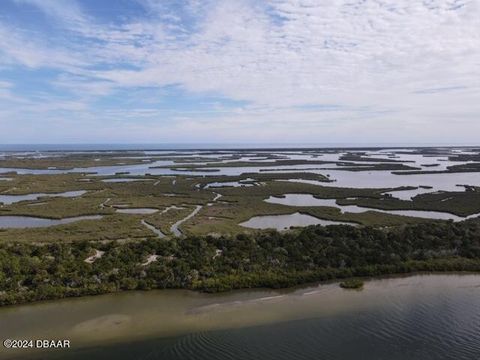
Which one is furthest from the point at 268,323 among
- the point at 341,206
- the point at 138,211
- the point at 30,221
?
the point at 30,221

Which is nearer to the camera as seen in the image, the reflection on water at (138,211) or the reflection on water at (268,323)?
the reflection on water at (268,323)

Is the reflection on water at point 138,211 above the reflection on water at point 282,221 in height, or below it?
above

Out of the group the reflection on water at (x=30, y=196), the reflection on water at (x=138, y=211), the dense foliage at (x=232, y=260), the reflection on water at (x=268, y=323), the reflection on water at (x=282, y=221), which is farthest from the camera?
the reflection on water at (x=30, y=196)

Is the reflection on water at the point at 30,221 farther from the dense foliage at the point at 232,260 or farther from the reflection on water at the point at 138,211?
the dense foliage at the point at 232,260

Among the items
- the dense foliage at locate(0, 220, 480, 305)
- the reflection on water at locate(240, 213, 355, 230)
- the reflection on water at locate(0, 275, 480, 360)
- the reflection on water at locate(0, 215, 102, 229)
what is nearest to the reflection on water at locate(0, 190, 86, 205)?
the reflection on water at locate(0, 215, 102, 229)

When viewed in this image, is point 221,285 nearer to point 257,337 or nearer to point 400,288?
point 257,337

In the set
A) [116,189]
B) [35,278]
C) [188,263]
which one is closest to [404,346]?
[188,263]

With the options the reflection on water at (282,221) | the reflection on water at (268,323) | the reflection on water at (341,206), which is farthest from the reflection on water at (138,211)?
the reflection on water at (268,323)

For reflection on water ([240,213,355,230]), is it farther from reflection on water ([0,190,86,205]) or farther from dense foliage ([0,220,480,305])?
reflection on water ([0,190,86,205])
